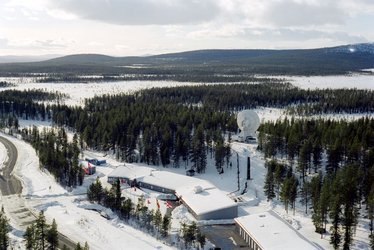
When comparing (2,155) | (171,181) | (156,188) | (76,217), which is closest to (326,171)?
(171,181)

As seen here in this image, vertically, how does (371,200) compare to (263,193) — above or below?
above

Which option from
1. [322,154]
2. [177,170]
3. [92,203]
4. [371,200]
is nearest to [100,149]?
[177,170]

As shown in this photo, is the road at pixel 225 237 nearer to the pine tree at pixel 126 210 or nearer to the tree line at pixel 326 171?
the pine tree at pixel 126 210

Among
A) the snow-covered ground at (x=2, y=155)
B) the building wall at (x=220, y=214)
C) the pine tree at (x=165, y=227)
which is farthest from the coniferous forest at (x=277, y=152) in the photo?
the pine tree at (x=165, y=227)

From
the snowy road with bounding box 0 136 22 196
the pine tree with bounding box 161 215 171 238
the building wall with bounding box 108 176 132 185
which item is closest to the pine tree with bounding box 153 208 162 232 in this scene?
the pine tree with bounding box 161 215 171 238

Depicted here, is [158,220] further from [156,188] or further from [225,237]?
[156,188]

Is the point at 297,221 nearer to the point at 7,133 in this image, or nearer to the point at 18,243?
the point at 18,243
